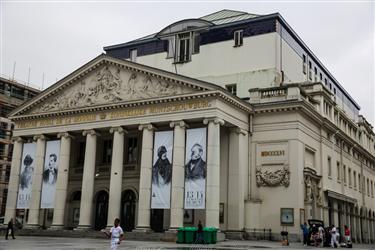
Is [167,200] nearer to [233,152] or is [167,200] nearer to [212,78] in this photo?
[233,152]

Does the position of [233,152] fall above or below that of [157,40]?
below

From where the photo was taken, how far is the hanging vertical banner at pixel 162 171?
34.2 m

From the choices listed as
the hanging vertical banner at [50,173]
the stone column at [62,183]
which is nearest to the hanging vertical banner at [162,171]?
the stone column at [62,183]

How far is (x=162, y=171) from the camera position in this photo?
34.7 metres

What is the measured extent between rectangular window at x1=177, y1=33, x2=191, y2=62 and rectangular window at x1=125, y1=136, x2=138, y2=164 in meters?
9.60

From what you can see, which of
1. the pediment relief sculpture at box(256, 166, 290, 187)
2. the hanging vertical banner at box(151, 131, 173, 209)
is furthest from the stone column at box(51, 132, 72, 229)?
the pediment relief sculpture at box(256, 166, 290, 187)

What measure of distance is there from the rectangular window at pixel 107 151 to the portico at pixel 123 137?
89 mm

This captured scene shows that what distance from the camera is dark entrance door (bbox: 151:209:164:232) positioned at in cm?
3834

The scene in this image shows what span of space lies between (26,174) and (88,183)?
7227mm

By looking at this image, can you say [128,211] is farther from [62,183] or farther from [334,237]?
[334,237]

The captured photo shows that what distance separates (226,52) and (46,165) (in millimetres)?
18737

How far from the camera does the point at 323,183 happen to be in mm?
39406

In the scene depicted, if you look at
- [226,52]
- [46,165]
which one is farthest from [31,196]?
[226,52]

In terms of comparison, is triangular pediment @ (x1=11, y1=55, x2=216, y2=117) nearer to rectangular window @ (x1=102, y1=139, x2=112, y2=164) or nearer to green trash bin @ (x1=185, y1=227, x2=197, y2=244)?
rectangular window @ (x1=102, y1=139, x2=112, y2=164)
